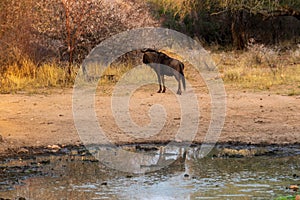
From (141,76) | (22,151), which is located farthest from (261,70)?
(22,151)

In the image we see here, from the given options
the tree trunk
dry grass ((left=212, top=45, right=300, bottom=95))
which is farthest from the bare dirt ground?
the tree trunk

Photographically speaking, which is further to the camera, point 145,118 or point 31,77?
point 31,77

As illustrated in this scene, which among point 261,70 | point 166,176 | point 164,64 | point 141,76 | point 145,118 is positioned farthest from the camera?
point 261,70

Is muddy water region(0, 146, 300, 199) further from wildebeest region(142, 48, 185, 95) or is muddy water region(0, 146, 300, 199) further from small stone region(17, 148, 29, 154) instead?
wildebeest region(142, 48, 185, 95)

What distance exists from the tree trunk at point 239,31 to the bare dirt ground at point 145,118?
8226 mm

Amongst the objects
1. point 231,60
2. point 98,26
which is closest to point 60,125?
point 98,26

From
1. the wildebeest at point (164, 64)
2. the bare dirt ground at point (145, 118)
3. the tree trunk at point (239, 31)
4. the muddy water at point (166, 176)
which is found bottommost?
the muddy water at point (166, 176)

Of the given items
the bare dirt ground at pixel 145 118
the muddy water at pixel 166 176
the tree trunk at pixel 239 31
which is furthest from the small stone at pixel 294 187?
the tree trunk at pixel 239 31

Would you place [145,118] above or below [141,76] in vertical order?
below

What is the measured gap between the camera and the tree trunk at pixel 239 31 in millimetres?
20703

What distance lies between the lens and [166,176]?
760 cm

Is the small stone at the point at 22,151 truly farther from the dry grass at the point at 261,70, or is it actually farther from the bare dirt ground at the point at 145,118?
the dry grass at the point at 261,70

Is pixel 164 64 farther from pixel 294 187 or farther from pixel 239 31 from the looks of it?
pixel 239 31

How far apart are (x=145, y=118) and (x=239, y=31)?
432 inches
